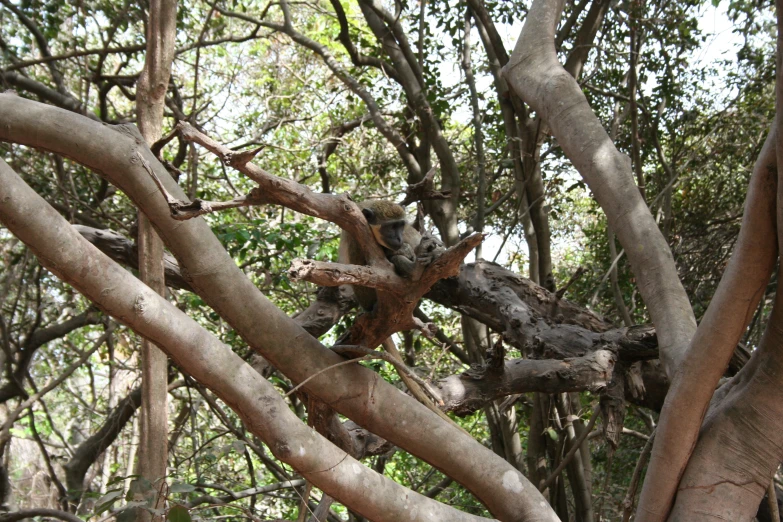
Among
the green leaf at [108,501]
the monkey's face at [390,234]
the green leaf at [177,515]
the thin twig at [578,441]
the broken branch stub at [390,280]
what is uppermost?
the monkey's face at [390,234]

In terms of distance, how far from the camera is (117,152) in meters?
2.27

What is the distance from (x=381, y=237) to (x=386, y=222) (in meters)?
0.15

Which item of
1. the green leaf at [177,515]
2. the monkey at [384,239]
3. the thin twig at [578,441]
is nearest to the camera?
the green leaf at [177,515]

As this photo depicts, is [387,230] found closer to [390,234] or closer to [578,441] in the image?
[390,234]

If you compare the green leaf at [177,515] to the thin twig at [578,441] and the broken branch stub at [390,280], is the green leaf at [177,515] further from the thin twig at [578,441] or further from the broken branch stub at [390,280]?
the thin twig at [578,441]

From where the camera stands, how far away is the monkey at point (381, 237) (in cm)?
360

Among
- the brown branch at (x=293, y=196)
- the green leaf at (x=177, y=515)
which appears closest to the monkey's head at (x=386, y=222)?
the brown branch at (x=293, y=196)

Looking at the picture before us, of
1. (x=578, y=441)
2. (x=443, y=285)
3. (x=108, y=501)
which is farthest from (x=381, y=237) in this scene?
(x=108, y=501)

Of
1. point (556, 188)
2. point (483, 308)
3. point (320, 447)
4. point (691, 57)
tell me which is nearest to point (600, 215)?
point (556, 188)

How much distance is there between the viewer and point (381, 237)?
3684 millimetres

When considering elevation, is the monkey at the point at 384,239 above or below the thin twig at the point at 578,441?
above

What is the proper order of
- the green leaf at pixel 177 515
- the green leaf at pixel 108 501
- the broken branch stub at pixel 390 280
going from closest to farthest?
the broken branch stub at pixel 390 280
the green leaf at pixel 177 515
the green leaf at pixel 108 501

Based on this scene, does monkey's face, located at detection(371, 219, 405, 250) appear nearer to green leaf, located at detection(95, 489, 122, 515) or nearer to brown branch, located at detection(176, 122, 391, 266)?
brown branch, located at detection(176, 122, 391, 266)

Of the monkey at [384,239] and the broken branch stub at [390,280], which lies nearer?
the broken branch stub at [390,280]
